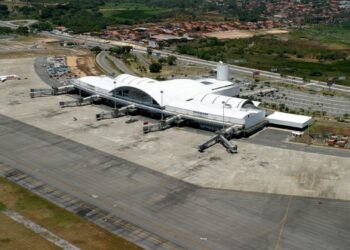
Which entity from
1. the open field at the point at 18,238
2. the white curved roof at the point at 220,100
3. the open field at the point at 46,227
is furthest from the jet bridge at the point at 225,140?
the open field at the point at 18,238

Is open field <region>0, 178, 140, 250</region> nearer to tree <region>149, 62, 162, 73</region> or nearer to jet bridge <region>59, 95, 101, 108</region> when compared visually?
jet bridge <region>59, 95, 101, 108</region>

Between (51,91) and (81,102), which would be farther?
(51,91)

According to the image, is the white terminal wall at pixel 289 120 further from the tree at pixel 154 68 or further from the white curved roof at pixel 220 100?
the tree at pixel 154 68

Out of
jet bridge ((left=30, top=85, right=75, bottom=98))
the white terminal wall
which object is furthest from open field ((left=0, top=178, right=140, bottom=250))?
jet bridge ((left=30, top=85, right=75, bottom=98))

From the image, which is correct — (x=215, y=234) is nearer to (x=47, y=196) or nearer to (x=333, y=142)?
(x=47, y=196)

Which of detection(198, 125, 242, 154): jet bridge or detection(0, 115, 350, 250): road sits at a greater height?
detection(198, 125, 242, 154): jet bridge

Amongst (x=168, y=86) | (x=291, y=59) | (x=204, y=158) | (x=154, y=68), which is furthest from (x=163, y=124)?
(x=291, y=59)

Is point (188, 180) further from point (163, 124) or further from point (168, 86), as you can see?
point (168, 86)
